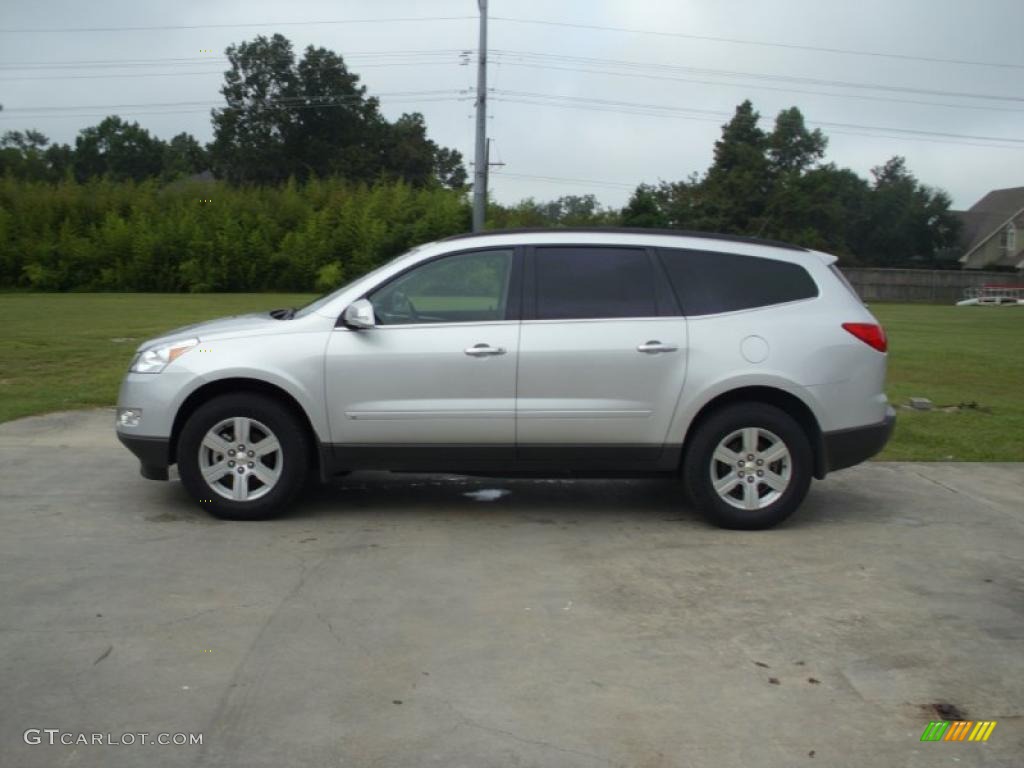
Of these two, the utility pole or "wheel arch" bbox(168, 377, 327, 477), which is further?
the utility pole

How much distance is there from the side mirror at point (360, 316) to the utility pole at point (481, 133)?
21341mm

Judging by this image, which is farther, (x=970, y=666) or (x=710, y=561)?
(x=710, y=561)

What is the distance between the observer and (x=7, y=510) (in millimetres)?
6730

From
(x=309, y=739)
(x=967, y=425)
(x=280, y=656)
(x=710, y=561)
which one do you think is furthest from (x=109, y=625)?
(x=967, y=425)

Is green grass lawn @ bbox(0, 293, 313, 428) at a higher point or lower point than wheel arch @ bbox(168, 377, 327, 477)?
lower

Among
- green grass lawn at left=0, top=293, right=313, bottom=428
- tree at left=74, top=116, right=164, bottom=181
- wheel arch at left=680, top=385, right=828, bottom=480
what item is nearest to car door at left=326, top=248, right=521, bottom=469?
wheel arch at left=680, top=385, right=828, bottom=480

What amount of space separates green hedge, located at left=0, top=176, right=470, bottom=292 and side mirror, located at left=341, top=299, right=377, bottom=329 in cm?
3346

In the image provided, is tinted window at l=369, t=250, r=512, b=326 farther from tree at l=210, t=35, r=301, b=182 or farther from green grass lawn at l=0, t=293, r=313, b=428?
tree at l=210, t=35, r=301, b=182

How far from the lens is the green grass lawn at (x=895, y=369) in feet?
32.4

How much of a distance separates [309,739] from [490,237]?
3.80 m

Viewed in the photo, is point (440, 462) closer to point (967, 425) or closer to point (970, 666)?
point (970, 666)

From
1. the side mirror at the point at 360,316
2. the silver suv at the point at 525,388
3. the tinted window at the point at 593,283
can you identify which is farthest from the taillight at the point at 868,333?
the side mirror at the point at 360,316

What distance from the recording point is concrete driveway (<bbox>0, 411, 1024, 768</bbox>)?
3.79 m

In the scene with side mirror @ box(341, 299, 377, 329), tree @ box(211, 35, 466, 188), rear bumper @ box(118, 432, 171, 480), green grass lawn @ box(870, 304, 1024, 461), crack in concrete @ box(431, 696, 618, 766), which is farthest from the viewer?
tree @ box(211, 35, 466, 188)
